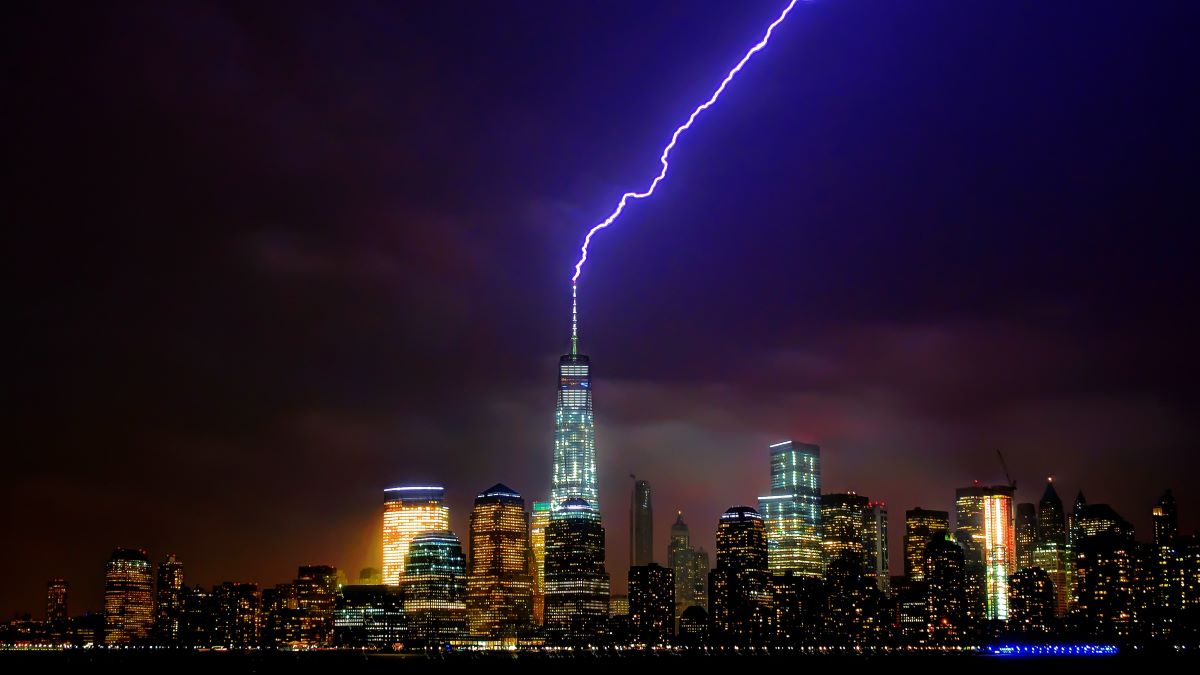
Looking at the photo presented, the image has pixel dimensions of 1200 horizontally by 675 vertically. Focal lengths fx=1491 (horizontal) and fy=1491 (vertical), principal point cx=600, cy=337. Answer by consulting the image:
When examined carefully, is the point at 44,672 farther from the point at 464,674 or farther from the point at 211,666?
the point at 464,674

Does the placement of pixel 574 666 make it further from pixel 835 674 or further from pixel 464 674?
pixel 835 674

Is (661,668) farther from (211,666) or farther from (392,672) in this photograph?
(211,666)

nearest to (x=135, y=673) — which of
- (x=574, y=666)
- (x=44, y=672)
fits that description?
(x=44, y=672)

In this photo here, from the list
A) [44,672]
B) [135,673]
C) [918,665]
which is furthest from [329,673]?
[918,665]

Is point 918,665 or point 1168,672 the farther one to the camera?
point 918,665

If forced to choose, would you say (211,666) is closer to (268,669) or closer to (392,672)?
(268,669)

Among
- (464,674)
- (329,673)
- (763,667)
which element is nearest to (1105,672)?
(763,667)

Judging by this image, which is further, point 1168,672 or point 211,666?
point 211,666
